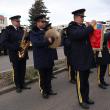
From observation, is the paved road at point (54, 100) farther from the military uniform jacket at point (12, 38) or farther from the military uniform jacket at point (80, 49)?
the military uniform jacket at point (12, 38)

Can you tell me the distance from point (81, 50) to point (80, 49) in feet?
0.09

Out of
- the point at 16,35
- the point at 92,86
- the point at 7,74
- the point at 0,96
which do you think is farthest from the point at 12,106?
the point at 7,74

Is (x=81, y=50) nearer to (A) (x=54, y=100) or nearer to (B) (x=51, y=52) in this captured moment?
(B) (x=51, y=52)

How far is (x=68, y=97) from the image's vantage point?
8.48 m

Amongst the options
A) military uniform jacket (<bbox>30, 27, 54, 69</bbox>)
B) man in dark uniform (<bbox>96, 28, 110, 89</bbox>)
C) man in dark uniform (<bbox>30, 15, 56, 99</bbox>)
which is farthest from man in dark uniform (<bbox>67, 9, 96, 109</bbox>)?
man in dark uniform (<bbox>96, 28, 110, 89</bbox>)

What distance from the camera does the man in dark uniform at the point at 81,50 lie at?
7145mm

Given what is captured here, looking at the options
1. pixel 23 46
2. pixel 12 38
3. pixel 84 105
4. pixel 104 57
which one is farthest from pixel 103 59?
pixel 12 38

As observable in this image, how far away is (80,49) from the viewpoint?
7371mm

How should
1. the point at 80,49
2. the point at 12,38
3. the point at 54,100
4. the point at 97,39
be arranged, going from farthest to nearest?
the point at 12,38, the point at 54,100, the point at 97,39, the point at 80,49

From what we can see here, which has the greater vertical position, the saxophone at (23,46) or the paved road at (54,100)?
the saxophone at (23,46)

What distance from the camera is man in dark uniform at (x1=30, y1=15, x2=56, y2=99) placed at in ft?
26.2

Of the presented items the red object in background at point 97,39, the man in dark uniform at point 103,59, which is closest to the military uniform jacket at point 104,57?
the man in dark uniform at point 103,59

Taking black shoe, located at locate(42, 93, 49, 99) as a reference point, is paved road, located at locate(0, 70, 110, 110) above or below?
below

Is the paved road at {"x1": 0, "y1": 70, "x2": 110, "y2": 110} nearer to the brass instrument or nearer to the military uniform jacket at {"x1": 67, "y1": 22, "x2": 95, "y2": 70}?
the military uniform jacket at {"x1": 67, "y1": 22, "x2": 95, "y2": 70}
